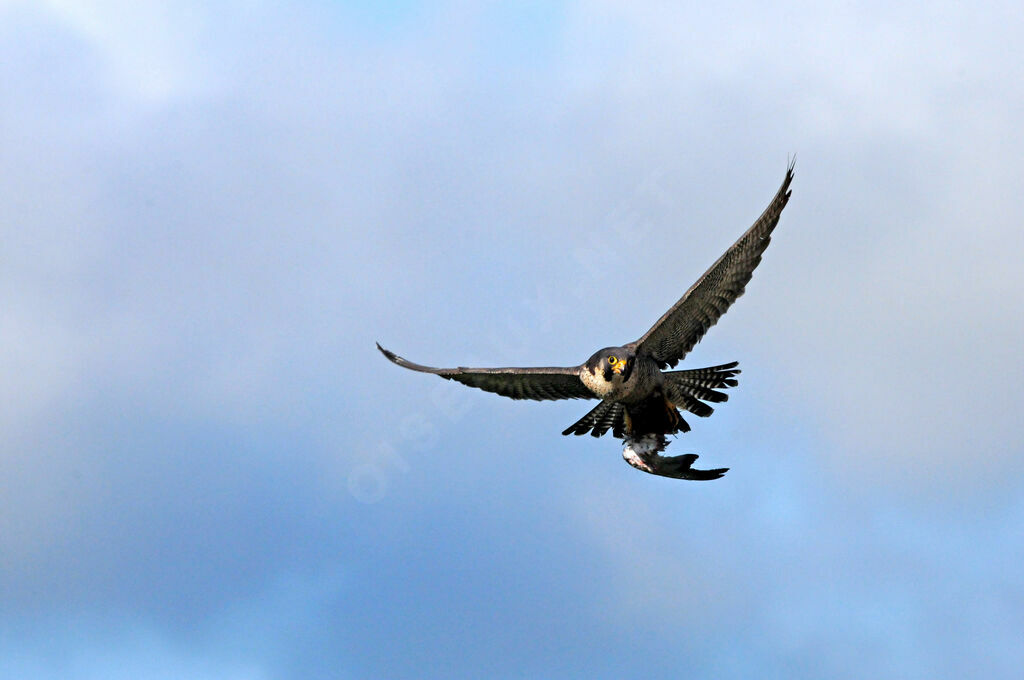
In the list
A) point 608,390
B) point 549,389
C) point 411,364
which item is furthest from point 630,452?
point 411,364

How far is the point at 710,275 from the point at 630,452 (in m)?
3.53

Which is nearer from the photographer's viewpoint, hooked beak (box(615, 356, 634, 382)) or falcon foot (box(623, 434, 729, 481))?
falcon foot (box(623, 434, 729, 481))

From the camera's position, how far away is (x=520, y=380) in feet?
85.1

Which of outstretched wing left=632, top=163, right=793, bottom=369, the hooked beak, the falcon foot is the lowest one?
the falcon foot

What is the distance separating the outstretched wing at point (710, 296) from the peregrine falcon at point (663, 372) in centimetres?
2

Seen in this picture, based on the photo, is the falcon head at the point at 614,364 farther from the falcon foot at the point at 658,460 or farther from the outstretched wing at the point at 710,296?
the falcon foot at the point at 658,460

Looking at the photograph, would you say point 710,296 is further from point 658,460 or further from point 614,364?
point 658,460

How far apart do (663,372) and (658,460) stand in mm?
2190

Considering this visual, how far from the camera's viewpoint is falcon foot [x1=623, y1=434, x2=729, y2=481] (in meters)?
22.5

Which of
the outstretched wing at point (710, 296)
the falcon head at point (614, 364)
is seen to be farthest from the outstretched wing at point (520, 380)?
the outstretched wing at point (710, 296)

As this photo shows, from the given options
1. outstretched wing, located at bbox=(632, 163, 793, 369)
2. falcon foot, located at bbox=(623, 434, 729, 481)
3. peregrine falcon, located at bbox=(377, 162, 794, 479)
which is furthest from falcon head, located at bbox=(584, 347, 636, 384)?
falcon foot, located at bbox=(623, 434, 729, 481)

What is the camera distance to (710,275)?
A: 2392 centimetres

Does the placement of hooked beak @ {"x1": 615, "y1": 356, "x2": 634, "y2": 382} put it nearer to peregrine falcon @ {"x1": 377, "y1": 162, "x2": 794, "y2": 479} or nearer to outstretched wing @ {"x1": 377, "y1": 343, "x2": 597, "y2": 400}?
peregrine falcon @ {"x1": 377, "y1": 162, "x2": 794, "y2": 479}

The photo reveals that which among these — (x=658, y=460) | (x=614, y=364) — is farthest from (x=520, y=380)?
(x=658, y=460)
